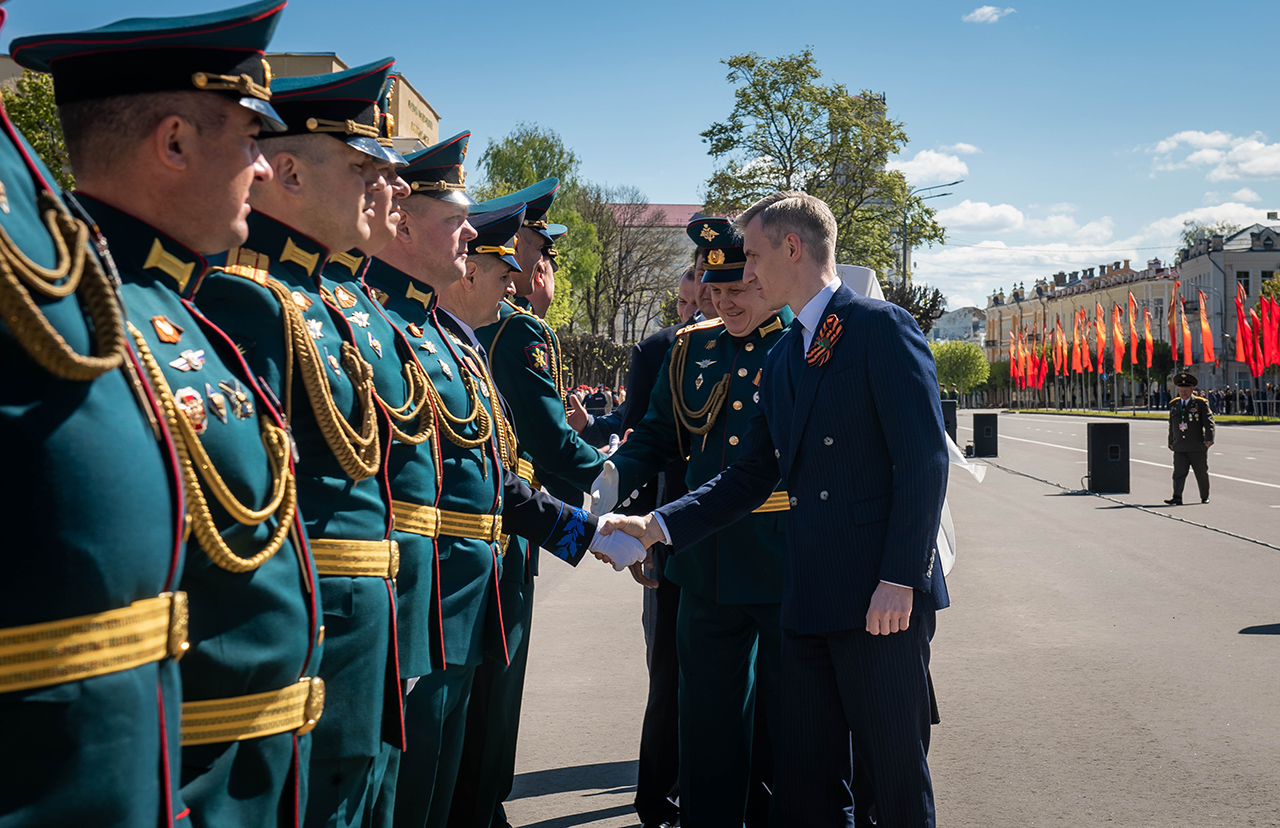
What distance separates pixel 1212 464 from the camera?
23734mm

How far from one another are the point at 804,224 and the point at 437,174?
47.0 inches

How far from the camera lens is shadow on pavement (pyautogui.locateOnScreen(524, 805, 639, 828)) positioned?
4285 mm

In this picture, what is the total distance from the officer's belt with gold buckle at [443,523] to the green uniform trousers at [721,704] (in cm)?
104

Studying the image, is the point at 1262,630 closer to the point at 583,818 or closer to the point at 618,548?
the point at 583,818

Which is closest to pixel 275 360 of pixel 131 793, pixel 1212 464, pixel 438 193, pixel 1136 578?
pixel 131 793

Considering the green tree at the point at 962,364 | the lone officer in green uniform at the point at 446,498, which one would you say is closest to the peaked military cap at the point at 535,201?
the lone officer in green uniform at the point at 446,498

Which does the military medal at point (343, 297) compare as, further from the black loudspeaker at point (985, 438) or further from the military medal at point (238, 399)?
the black loudspeaker at point (985, 438)

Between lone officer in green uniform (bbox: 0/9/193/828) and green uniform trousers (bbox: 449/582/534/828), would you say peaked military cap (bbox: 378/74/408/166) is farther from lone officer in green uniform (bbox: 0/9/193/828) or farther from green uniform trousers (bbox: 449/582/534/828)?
green uniform trousers (bbox: 449/582/534/828)

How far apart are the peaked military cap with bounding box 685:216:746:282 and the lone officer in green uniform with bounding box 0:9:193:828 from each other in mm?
3378

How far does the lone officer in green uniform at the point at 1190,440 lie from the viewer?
15.7 meters

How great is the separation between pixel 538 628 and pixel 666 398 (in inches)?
148

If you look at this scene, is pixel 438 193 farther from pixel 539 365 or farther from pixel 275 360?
pixel 275 360

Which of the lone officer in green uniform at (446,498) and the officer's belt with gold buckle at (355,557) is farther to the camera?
the lone officer in green uniform at (446,498)

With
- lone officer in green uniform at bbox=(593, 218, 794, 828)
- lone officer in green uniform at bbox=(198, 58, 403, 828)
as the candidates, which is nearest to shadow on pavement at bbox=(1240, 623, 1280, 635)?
lone officer in green uniform at bbox=(593, 218, 794, 828)
